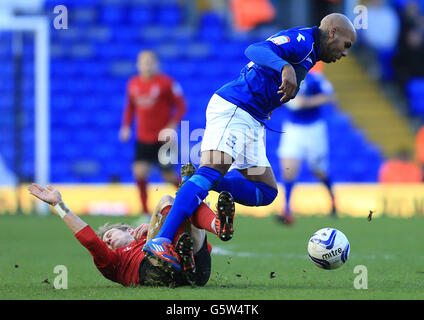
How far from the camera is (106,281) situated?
19.7 feet

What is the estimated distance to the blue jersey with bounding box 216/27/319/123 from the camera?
5.70m

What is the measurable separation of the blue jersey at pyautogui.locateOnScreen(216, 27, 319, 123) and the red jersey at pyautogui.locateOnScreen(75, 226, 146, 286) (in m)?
1.15

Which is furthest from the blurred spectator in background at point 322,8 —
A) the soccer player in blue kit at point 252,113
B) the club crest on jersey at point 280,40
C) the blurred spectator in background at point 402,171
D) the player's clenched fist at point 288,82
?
the player's clenched fist at point 288,82

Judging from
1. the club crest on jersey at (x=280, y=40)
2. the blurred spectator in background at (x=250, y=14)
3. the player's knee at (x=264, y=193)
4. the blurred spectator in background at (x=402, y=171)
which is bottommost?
the blurred spectator in background at (x=402, y=171)

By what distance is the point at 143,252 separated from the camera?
17.9 ft

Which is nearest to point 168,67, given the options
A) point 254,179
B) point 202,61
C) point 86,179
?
point 202,61

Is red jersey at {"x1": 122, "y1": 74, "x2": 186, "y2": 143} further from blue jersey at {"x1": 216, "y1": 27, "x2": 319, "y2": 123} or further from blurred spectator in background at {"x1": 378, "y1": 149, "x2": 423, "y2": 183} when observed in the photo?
blue jersey at {"x1": 216, "y1": 27, "x2": 319, "y2": 123}

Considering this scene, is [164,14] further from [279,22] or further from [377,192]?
[377,192]

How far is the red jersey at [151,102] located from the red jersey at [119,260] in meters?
6.50

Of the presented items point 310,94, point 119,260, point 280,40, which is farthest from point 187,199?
point 310,94

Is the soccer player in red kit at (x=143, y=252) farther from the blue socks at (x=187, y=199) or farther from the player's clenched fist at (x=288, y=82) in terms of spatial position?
the player's clenched fist at (x=288, y=82)

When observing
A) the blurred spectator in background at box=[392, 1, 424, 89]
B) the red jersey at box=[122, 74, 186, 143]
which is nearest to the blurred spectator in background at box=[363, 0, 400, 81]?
the blurred spectator in background at box=[392, 1, 424, 89]

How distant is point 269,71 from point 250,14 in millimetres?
12323

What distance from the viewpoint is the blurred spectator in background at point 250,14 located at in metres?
17.9
